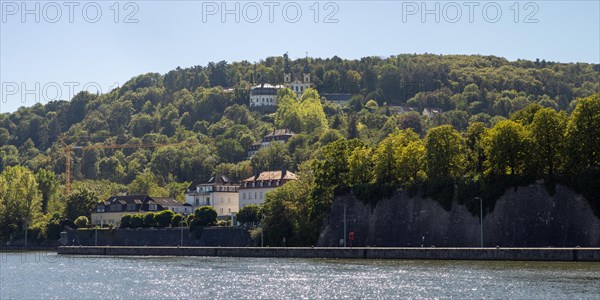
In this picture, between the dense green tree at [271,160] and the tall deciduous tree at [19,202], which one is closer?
the tall deciduous tree at [19,202]

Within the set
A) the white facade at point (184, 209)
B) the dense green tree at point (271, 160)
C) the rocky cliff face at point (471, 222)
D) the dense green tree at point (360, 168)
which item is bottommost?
the rocky cliff face at point (471, 222)

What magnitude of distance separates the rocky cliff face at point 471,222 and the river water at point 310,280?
7802 mm

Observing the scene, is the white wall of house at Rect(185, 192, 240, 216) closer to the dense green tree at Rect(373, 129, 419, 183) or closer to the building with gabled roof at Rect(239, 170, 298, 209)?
the building with gabled roof at Rect(239, 170, 298, 209)

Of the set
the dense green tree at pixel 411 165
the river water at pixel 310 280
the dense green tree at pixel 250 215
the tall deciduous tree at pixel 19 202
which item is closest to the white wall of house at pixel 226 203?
the tall deciduous tree at pixel 19 202

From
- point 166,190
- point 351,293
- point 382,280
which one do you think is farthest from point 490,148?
point 166,190

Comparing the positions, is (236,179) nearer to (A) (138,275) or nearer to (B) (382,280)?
(A) (138,275)

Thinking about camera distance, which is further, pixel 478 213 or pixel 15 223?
pixel 15 223

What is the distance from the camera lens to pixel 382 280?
213 feet

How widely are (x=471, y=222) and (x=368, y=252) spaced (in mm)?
8221

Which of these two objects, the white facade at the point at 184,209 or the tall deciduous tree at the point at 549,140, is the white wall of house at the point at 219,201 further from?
the tall deciduous tree at the point at 549,140

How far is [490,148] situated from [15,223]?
71420 mm

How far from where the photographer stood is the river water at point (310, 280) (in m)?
57.5

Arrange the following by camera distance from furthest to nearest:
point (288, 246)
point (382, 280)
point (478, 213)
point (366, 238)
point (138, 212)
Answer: point (138, 212), point (288, 246), point (366, 238), point (478, 213), point (382, 280)

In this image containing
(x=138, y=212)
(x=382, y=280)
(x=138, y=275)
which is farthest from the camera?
(x=138, y=212)
